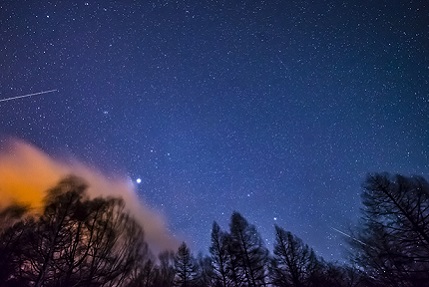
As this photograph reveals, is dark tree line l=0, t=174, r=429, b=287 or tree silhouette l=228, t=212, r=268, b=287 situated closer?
dark tree line l=0, t=174, r=429, b=287

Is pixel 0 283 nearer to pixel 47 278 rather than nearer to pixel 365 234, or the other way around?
pixel 47 278

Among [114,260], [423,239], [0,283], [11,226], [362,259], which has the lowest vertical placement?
[423,239]

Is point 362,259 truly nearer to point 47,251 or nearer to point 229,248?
point 229,248

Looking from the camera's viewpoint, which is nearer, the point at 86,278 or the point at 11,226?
the point at 86,278

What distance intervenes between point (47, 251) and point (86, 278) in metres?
2.58

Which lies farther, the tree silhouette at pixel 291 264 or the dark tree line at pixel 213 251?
the tree silhouette at pixel 291 264

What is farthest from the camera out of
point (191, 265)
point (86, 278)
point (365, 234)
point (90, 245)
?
point (365, 234)

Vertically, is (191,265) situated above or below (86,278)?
above

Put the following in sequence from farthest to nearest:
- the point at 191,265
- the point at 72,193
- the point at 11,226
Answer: the point at 191,265 < the point at 11,226 < the point at 72,193

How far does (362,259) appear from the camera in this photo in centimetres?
2725

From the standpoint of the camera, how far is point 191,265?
88.7 ft

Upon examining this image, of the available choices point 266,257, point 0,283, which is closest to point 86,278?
point 266,257

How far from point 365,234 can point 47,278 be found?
33.6 meters

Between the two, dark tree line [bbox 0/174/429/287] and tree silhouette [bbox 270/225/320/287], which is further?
tree silhouette [bbox 270/225/320/287]
